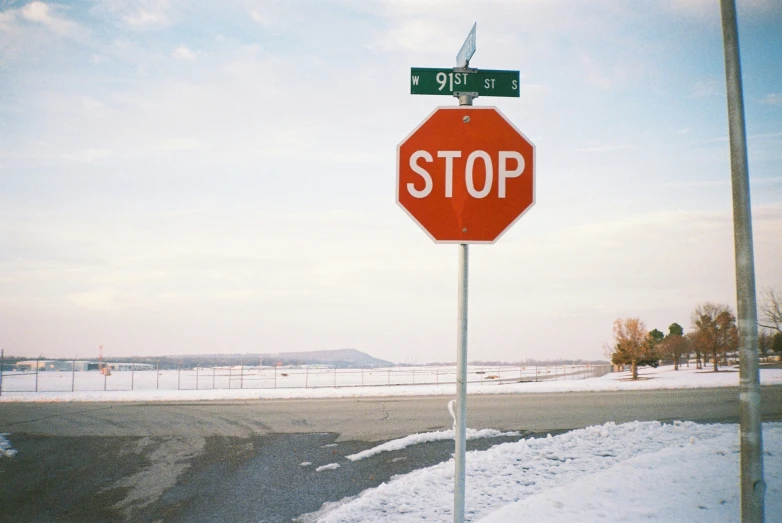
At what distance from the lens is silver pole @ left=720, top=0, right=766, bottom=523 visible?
11.6ft

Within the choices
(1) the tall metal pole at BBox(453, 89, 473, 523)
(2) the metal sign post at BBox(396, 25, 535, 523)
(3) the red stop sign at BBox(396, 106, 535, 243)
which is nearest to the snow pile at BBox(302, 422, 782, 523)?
(1) the tall metal pole at BBox(453, 89, 473, 523)

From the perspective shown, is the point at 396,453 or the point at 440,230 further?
the point at 396,453

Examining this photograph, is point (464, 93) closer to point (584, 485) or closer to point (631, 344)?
point (584, 485)

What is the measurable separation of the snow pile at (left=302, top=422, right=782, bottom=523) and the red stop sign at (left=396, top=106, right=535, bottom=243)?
130 inches

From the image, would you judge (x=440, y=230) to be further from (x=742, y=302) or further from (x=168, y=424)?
(x=168, y=424)

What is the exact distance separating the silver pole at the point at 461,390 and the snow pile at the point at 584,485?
224 cm

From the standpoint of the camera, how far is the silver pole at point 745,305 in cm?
355

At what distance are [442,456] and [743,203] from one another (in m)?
6.59

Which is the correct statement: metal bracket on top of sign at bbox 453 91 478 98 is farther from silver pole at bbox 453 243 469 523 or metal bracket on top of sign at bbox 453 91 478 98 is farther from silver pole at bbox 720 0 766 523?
silver pole at bbox 720 0 766 523

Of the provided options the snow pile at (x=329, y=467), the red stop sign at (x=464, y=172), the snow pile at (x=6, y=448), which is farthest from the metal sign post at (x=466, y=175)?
the snow pile at (x=6, y=448)

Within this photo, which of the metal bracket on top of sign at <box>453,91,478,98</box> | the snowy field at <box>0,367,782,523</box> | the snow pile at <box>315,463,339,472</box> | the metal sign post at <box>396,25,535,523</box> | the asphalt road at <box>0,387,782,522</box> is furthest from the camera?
the snow pile at <box>315,463,339,472</box>

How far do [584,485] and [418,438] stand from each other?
16.2ft

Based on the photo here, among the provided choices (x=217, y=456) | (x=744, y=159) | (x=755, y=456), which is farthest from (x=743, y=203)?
(x=217, y=456)

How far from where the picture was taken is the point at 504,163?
332cm
